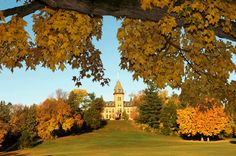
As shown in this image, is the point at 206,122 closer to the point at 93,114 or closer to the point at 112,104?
the point at 93,114

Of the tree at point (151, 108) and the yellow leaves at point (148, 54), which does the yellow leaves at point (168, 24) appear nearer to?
the yellow leaves at point (148, 54)

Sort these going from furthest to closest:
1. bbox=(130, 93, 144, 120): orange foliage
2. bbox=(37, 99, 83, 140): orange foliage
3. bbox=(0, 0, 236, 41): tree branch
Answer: bbox=(130, 93, 144, 120): orange foliage, bbox=(37, 99, 83, 140): orange foliage, bbox=(0, 0, 236, 41): tree branch

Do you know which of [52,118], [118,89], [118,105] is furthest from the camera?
[118,89]

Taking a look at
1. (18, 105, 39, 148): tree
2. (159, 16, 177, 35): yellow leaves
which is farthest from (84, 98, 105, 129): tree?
(159, 16, 177, 35): yellow leaves

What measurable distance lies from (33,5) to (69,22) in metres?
1.05

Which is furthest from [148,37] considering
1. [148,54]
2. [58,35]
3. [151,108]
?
[151,108]

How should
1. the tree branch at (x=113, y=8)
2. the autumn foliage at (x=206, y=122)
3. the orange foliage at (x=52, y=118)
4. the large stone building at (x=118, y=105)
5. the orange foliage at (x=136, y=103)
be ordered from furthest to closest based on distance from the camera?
the large stone building at (x=118, y=105) < the orange foliage at (x=136, y=103) < the orange foliage at (x=52, y=118) < the autumn foliage at (x=206, y=122) < the tree branch at (x=113, y=8)

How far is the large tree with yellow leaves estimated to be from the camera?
21.4 ft

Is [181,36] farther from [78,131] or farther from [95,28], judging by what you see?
[78,131]

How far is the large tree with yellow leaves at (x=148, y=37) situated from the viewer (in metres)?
6.52

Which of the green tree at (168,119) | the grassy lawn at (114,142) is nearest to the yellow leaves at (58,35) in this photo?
the grassy lawn at (114,142)

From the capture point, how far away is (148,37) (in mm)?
7613

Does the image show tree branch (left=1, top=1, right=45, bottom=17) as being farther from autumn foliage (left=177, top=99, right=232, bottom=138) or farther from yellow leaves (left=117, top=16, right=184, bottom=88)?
autumn foliage (left=177, top=99, right=232, bottom=138)

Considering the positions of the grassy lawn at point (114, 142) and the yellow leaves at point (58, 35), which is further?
the grassy lawn at point (114, 142)
